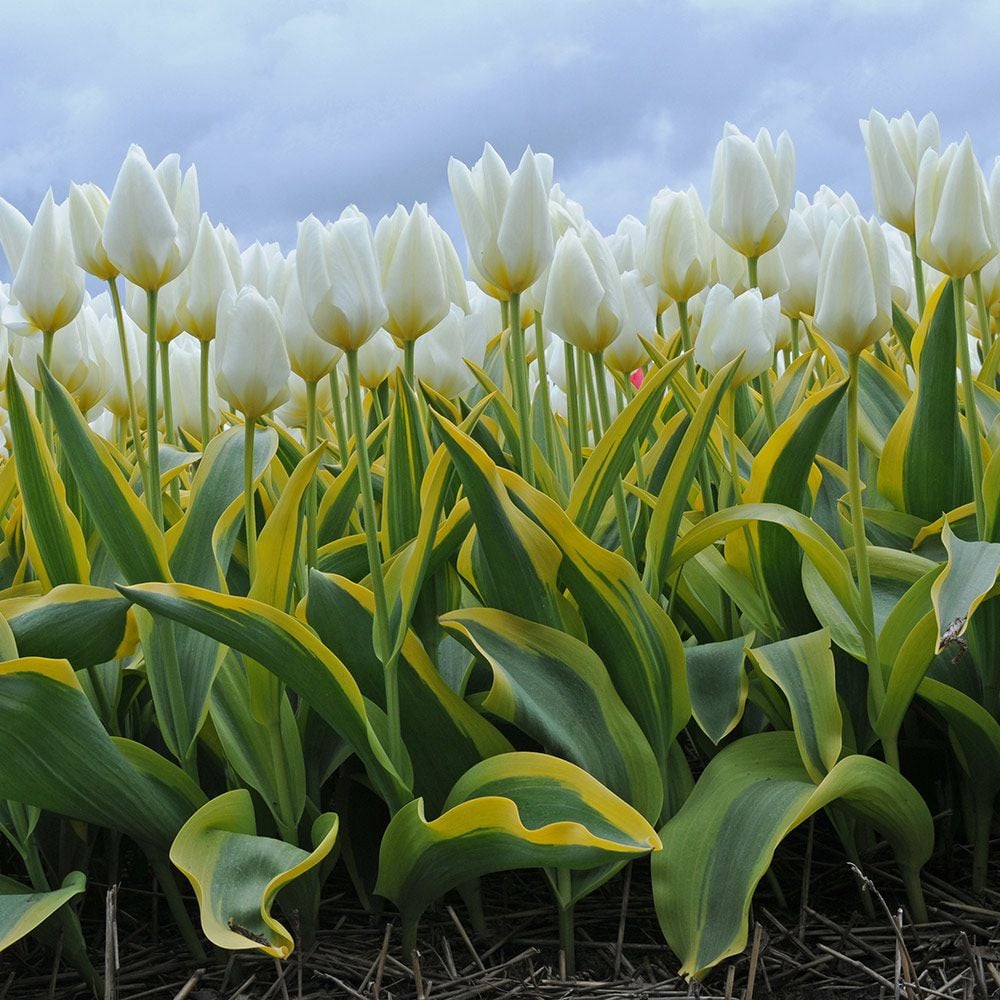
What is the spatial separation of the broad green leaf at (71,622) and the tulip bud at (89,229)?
1.44 feet

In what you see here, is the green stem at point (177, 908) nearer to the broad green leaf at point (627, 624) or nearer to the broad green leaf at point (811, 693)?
the broad green leaf at point (627, 624)

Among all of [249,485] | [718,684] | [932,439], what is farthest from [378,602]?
[932,439]

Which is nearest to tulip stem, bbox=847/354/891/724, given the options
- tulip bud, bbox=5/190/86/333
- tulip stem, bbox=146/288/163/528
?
tulip stem, bbox=146/288/163/528

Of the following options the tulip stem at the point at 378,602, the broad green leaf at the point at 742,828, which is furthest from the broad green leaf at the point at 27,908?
the broad green leaf at the point at 742,828

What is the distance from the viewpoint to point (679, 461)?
1.46 metres

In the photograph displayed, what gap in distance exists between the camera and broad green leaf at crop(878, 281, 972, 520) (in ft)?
5.75

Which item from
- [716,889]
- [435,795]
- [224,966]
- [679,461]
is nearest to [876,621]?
[679,461]

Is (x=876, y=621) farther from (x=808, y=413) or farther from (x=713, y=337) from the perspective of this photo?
(x=713, y=337)

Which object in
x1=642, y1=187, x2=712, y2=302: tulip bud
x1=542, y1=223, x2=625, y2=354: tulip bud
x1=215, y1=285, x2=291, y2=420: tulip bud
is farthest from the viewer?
x1=642, y1=187, x2=712, y2=302: tulip bud

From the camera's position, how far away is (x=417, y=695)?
142 cm

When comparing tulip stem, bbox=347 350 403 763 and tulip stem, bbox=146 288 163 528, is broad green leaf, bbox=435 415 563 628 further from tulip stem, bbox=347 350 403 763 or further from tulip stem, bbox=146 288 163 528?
tulip stem, bbox=146 288 163 528

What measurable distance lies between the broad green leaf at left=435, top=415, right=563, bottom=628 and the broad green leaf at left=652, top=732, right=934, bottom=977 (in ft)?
0.94

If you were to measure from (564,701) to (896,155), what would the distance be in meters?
1.33

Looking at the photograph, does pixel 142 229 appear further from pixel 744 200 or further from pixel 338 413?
pixel 744 200
